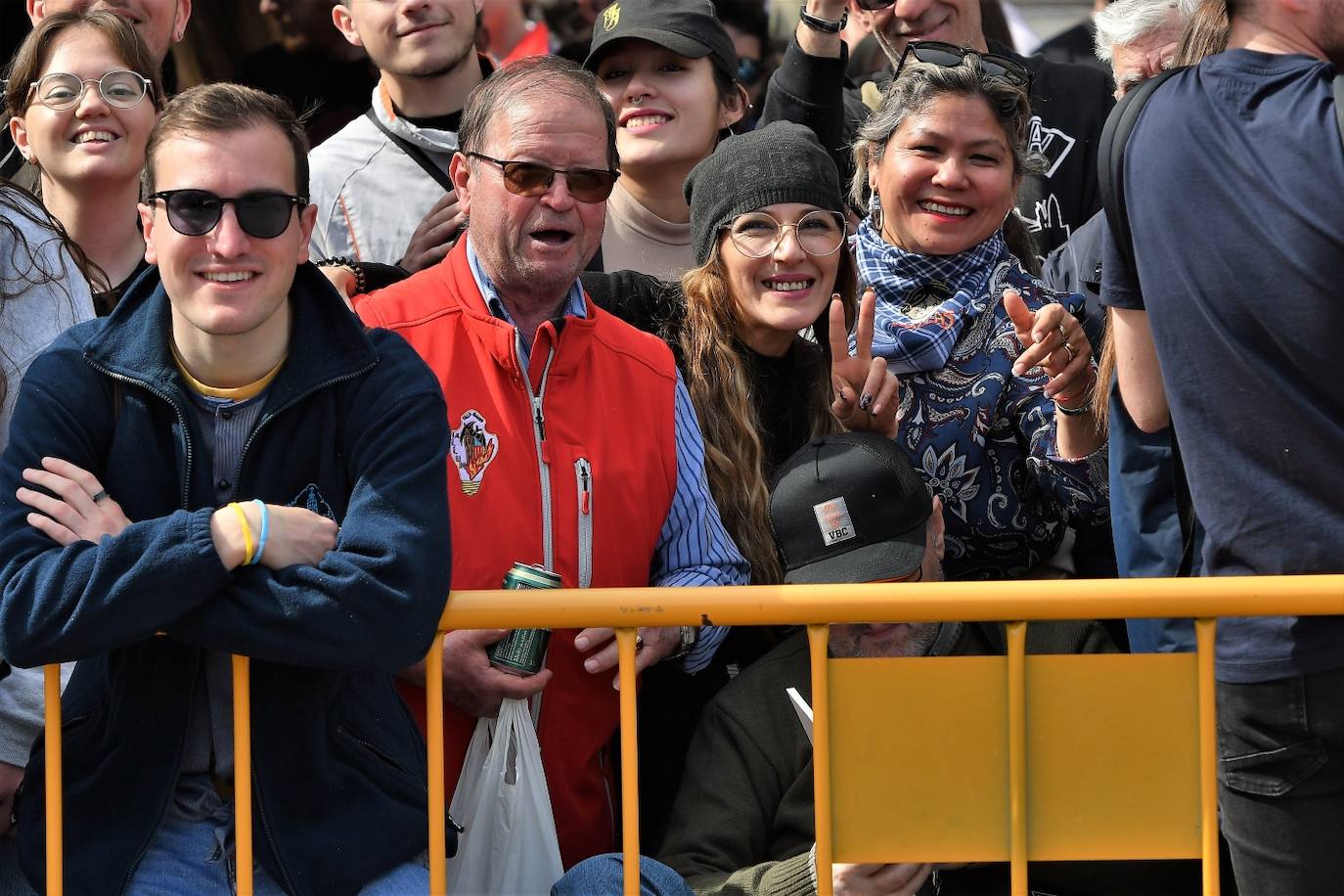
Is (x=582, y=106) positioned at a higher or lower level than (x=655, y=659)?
higher

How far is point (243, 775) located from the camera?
2801 millimetres

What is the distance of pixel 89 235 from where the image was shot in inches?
154

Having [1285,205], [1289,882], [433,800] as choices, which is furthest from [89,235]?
[1289,882]

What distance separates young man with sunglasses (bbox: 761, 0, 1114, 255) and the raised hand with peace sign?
1.12 meters

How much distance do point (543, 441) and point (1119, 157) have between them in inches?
48.6

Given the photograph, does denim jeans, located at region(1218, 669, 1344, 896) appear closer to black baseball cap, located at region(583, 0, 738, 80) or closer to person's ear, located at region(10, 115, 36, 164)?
black baseball cap, located at region(583, 0, 738, 80)

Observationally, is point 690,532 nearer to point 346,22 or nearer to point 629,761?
point 629,761

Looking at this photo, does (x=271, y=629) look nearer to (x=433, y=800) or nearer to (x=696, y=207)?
(x=433, y=800)

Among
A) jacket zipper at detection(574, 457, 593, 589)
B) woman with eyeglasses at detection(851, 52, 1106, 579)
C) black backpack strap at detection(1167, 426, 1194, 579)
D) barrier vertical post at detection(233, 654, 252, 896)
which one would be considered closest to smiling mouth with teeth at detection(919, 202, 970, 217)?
woman with eyeglasses at detection(851, 52, 1106, 579)

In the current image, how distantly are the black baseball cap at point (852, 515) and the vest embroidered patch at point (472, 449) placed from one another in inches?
24.8

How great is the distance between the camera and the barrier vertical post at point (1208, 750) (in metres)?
2.87

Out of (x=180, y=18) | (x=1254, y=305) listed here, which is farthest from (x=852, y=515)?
(x=180, y=18)

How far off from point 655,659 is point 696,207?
119cm

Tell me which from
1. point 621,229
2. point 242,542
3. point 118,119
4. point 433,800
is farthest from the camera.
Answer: point 621,229
